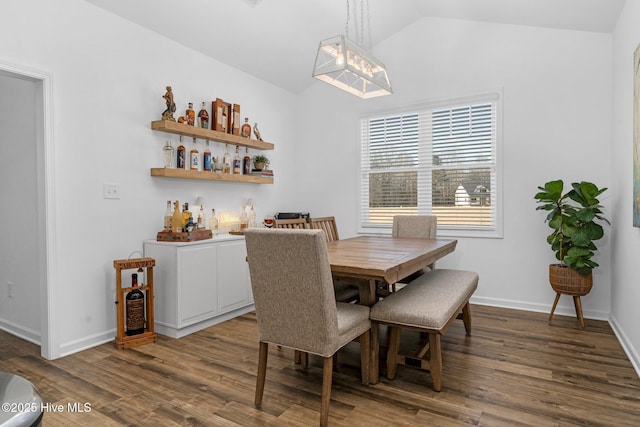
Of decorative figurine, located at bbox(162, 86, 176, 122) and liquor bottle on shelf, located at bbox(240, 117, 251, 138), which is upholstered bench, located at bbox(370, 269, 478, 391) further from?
liquor bottle on shelf, located at bbox(240, 117, 251, 138)

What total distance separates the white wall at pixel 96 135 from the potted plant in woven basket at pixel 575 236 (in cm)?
338

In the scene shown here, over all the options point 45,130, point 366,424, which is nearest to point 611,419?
point 366,424

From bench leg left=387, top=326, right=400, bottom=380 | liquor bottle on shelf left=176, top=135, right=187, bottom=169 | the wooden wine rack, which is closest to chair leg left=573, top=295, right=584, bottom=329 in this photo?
bench leg left=387, top=326, right=400, bottom=380

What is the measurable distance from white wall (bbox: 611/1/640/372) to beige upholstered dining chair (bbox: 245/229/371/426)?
6.80 feet

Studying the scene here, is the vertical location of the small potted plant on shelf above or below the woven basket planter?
above

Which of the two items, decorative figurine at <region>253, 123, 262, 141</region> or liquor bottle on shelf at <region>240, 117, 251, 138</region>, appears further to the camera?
decorative figurine at <region>253, 123, 262, 141</region>

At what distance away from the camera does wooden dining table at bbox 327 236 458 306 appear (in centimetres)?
209

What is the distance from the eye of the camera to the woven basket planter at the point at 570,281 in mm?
3305

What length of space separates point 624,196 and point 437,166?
5.92 ft

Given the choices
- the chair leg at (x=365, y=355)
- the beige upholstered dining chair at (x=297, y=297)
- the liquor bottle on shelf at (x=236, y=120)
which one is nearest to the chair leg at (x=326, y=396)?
the beige upholstered dining chair at (x=297, y=297)

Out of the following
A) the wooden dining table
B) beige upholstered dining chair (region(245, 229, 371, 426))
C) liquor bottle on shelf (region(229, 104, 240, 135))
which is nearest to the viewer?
beige upholstered dining chair (region(245, 229, 371, 426))

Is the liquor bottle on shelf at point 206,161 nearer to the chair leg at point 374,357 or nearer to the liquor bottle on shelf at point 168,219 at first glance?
the liquor bottle on shelf at point 168,219

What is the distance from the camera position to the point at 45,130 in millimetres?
2701

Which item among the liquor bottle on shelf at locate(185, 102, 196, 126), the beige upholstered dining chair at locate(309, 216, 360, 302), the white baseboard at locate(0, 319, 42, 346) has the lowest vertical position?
the white baseboard at locate(0, 319, 42, 346)
